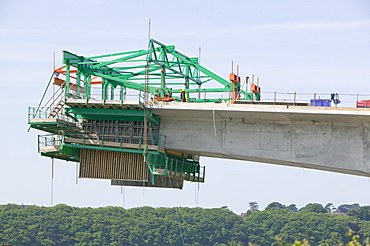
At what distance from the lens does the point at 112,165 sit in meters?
58.3

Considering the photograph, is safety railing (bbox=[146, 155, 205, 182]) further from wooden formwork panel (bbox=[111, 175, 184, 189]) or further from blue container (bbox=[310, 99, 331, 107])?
blue container (bbox=[310, 99, 331, 107])

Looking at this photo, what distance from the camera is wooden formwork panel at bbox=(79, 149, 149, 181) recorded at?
57.9 m

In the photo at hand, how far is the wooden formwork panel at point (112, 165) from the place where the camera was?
57906 mm

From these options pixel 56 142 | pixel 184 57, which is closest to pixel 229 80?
pixel 184 57

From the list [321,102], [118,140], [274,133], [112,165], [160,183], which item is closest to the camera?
[321,102]

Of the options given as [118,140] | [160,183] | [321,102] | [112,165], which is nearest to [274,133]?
[321,102]

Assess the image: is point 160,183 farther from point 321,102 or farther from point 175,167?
point 321,102

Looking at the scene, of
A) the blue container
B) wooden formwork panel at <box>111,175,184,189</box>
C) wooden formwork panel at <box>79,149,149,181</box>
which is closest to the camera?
the blue container

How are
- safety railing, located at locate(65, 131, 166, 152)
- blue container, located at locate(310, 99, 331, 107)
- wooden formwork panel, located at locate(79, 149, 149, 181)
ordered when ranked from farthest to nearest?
wooden formwork panel, located at locate(79, 149, 149, 181) → safety railing, located at locate(65, 131, 166, 152) → blue container, located at locate(310, 99, 331, 107)

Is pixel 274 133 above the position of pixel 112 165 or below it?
above

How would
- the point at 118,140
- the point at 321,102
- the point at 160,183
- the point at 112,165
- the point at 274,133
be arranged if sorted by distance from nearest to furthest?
the point at 321,102, the point at 274,133, the point at 118,140, the point at 112,165, the point at 160,183

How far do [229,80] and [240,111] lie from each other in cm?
822

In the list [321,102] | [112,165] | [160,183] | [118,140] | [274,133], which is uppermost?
[321,102]

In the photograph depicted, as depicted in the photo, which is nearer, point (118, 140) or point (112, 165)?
point (118, 140)
